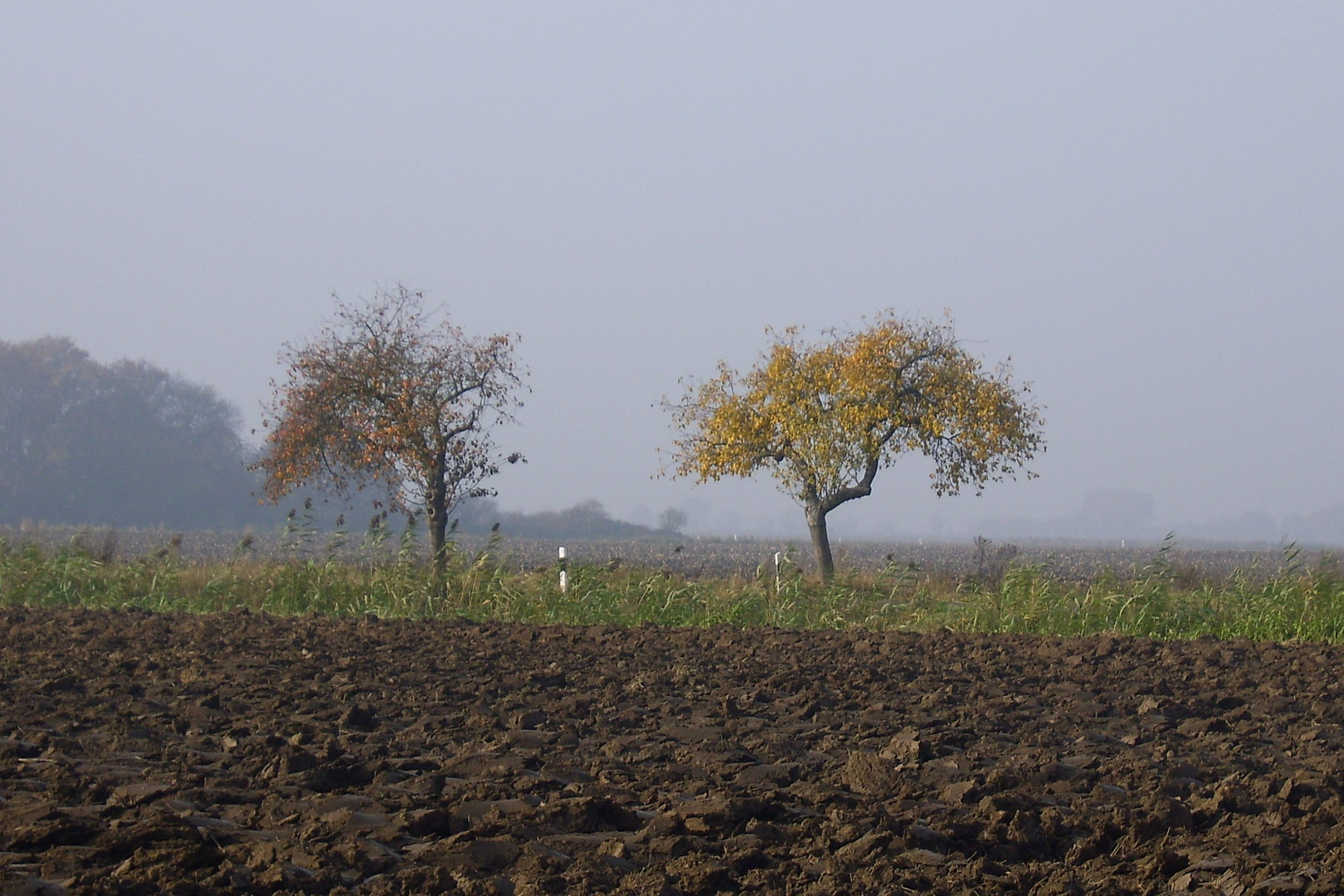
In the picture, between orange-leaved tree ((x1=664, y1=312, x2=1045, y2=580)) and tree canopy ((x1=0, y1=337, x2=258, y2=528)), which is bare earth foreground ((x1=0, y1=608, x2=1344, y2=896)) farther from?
tree canopy ((x1=0, y1=337, x2=258, y2=528))

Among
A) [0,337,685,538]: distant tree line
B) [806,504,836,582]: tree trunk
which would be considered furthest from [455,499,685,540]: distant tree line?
[806,504,836,582]: tree trunk

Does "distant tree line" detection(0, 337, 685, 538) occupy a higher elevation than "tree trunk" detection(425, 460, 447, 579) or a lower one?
higher

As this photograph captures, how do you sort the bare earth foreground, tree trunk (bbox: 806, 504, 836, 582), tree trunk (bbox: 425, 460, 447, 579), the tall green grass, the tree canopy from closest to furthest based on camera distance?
the bare earth foreground
the tall green grass
tree trunk (bbox: 425, 460, 447, 579)
tree trunk (bbox: 806, 504, 836, 582)
the tree canopy

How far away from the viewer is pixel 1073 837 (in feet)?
14.9

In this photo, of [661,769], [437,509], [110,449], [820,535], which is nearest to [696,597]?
[437,509]

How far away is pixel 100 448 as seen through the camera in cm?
5909

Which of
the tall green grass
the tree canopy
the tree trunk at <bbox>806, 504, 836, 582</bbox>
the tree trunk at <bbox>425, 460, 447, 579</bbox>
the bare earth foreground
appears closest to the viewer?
the bare earth foreground

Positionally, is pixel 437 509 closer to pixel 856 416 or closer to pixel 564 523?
pixel 856 416

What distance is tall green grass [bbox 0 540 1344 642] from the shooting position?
39.9 feet

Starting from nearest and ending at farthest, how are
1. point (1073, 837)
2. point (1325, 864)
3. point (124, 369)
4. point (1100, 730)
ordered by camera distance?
point (1325, 864), point (1073, 837), point (1100, 730), point (124, 369)

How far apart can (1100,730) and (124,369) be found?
64584 mm

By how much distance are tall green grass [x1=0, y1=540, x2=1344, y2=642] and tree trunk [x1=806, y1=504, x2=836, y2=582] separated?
428 cm

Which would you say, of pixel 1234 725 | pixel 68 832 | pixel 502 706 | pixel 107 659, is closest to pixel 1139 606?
pixel 1234 725

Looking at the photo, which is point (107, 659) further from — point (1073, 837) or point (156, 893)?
point (1073, 837)
